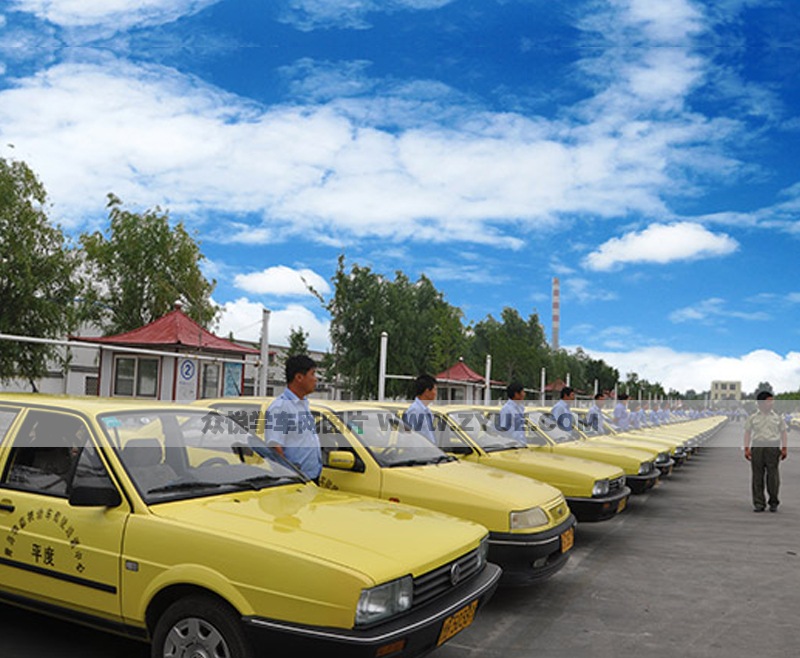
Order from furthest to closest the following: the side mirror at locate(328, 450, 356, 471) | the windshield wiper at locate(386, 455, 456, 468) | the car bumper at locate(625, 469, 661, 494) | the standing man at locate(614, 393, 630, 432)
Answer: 1. the standing man at locate(614, 393, 630, 432)
2. the car bumper at locate(625, 469, 661, 494)
3. the windshield wiper at locate(386, 455, 456, 468)
4. the side mirror at locate(328, 450, 356, 471)

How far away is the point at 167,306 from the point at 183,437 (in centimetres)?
3115

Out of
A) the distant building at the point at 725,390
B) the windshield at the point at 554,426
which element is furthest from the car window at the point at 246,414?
the distant building at the point at 725,390

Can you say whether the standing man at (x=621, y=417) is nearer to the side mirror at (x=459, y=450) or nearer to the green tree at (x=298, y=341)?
the side mirror at (x=459, y=450)

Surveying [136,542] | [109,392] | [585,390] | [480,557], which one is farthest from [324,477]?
[585,390]

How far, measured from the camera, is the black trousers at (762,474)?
11023 mm

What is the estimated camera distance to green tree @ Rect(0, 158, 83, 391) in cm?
2569

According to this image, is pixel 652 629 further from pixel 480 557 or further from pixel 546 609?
pixel 480 557

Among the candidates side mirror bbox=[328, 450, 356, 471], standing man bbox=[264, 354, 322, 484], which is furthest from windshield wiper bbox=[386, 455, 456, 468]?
standing man bbox=[264, 354, 322, 484]

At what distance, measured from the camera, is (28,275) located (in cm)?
2559

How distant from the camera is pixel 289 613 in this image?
3.32 metres

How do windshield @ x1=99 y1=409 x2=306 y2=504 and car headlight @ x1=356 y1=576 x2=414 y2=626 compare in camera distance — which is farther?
windshield @ x1=99 y1=409 x2=306 y2=504

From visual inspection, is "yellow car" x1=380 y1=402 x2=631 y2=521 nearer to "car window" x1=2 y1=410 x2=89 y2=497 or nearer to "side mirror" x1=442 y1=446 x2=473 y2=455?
"side mirror" x1=442 y1=446 x2=473 y2=455

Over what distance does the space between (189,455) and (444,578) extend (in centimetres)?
176

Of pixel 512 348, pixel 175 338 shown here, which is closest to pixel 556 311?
pixel 512 348
